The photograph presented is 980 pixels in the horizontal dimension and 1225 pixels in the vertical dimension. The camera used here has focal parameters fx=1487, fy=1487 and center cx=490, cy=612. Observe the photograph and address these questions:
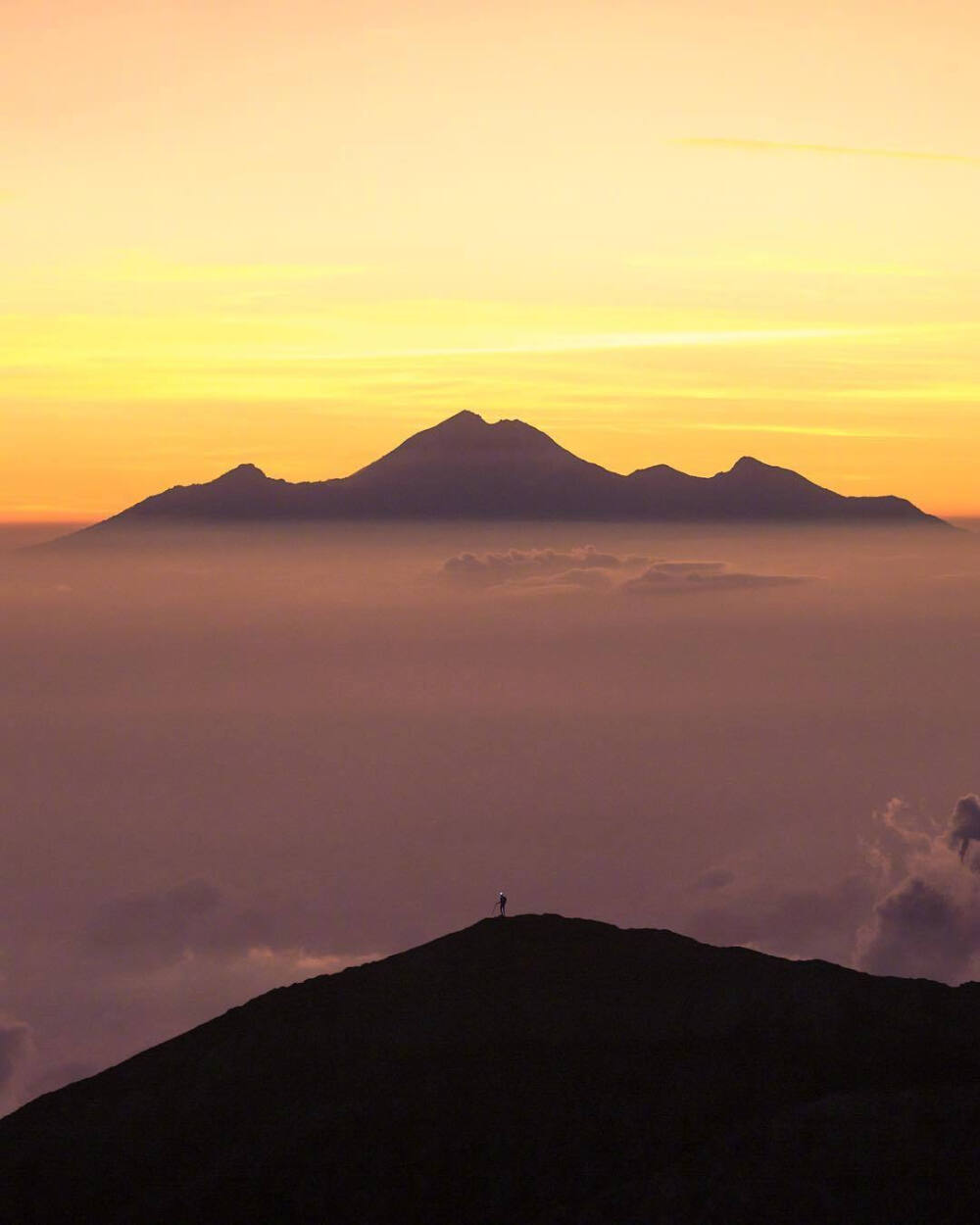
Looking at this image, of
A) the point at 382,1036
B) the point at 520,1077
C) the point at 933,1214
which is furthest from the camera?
the point at 382,1036

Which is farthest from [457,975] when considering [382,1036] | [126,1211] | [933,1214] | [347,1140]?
[933,1214]

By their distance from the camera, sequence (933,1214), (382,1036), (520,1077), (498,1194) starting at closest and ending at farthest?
1. (933,1214)
2. (498,1194)
3. (520,1077)
4. (382,1036)

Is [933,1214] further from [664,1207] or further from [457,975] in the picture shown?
[457,975]

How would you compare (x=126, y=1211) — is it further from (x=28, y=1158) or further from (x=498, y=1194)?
(x=498, y=1194)

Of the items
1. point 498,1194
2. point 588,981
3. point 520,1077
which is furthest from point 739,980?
point 498,1194

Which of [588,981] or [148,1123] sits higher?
[588,981]

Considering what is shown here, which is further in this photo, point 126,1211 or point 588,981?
point 588,981
